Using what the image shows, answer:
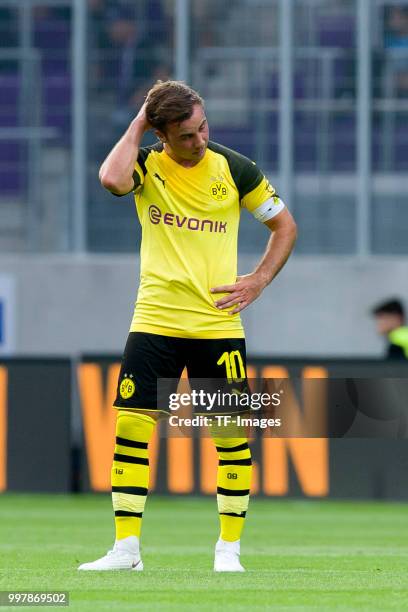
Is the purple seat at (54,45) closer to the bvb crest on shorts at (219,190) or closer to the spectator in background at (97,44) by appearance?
the spectator in background at (97,44)

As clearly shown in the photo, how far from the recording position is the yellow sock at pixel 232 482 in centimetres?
633

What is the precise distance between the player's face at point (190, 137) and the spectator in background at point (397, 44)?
31.1 feet

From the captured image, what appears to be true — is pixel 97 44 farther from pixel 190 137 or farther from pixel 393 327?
pixel 190 137

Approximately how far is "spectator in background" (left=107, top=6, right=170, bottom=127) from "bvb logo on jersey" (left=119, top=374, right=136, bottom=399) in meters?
9.42

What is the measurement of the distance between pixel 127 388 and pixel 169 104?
1.11 m

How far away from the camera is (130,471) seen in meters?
6.24

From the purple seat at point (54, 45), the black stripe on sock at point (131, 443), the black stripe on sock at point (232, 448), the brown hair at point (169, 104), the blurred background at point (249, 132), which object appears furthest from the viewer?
the purple seat at point (54, 45)

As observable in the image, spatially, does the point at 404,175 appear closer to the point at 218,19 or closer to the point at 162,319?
the point at 218,19

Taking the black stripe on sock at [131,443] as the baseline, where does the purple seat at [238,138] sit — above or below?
above

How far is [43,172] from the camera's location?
1561 cm

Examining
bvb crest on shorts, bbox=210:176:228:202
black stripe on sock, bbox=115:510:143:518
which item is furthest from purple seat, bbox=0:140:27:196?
black stripe on sock, bbox=115:510:143:518

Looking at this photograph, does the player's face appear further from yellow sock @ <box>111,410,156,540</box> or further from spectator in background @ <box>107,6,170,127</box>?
spectator in background @ <box>107,6,170,127</box>

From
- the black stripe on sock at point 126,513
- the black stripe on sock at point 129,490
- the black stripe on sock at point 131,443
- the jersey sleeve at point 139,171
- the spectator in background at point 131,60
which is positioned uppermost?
the spectator in background at point 131,60

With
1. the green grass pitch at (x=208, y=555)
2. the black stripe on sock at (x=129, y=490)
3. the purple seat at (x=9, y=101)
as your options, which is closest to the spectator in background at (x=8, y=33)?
the purple seat at (x=9, y=101)
